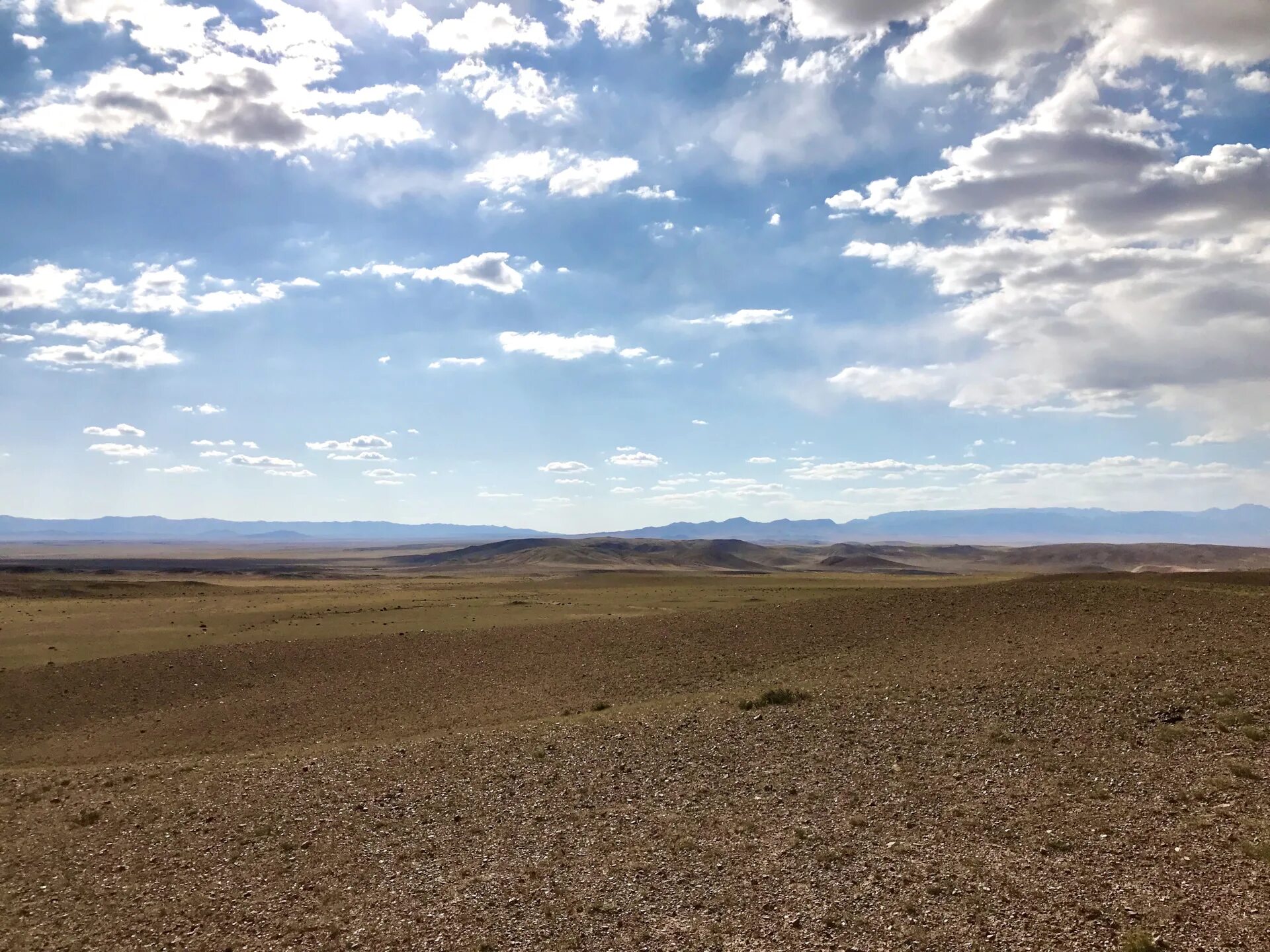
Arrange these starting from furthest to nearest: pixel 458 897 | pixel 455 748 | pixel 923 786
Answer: pixel 455 748, pixel 923 786, pixel 458 897

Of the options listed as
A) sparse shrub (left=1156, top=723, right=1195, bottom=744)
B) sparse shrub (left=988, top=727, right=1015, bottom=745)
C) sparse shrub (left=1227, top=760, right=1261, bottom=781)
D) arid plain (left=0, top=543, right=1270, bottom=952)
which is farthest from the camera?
sparse shrub (left=988, top=727, right=1015, bottom=745)

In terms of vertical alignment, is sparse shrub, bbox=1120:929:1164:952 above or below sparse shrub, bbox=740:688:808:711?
below

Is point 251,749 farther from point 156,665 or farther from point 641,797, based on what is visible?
point 156,665

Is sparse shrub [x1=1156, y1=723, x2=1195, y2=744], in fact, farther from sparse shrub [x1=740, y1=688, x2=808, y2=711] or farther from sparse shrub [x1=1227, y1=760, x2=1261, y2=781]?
sparse shrub [x1=740, y1=688, x2=808, y2=711]

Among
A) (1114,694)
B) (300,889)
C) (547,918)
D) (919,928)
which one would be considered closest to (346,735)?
(300,889)

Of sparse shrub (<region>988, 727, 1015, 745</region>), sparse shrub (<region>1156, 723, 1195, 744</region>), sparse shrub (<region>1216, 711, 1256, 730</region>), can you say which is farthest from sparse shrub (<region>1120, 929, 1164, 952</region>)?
sparse shrub (<region>1216, 711, 1256, 730</region>)

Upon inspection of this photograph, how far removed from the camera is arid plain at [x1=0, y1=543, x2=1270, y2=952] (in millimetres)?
12812

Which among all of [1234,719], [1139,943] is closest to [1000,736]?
[1234,719]

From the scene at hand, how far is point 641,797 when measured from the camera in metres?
17.9

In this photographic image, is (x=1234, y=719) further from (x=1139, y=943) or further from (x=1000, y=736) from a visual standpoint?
(x=1139, y=943)

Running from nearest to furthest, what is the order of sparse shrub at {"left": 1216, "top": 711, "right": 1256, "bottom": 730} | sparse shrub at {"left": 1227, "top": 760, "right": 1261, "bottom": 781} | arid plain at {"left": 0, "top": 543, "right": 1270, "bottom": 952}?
arid plain at {"left": 0, "top": 543, "right": 1270, "bottom": 952}, sparse shrub at {"left": 1227, "top": 760, "right": 1261, "bottom": 781}, sparse shrub at {"left": 1216, "top": 711, "right": 1256, "bottom": 730}

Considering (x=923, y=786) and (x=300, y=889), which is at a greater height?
(x=923, y=786)

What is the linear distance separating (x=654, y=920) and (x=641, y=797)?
16.4 ft

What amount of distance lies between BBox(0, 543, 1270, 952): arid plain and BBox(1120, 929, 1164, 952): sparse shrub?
0.05 m
